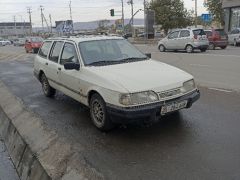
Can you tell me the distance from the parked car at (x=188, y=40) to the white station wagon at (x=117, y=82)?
15.7 meters

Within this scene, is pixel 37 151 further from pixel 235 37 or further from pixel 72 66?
pixel 235 37

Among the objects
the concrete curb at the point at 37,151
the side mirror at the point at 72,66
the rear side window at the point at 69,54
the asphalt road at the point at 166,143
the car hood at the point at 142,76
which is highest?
the rear side window at the point at 69,54

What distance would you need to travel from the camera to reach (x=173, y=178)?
3.80 metres

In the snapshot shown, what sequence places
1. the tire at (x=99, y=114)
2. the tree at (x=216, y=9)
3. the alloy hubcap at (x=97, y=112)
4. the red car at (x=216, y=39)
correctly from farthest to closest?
the tree at (x=216, y=9) < the red car at (x=216, y=39) < the alloy hubcap at (x=97, y=112) < the tire at (x=99, y=114)

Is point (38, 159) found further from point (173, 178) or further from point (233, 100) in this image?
point (233, 100)

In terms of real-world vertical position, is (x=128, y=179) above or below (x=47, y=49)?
below

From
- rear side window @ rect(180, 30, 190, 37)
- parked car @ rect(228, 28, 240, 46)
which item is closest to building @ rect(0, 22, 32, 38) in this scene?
parked car @ rect(228, 28, 240, 46)

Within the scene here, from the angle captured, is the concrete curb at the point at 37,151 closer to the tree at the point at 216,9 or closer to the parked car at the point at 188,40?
the parked car at the point at 188,40

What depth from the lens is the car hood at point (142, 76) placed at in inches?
192

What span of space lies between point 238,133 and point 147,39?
3742 cm

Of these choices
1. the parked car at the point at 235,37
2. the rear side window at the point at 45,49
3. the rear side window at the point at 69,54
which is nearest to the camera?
the rear side window at the point at 69,54

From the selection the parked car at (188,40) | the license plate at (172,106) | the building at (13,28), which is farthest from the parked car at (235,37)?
the building at (13,28)

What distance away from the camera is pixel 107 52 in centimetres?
627

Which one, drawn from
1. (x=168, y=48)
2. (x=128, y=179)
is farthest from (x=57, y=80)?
(x=168, y=48)
